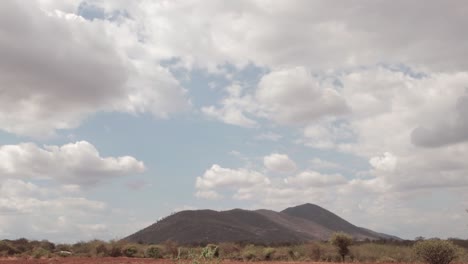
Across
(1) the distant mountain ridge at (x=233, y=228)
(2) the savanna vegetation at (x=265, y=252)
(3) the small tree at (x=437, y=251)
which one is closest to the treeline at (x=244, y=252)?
(2) the savanna vegetation at (x=265, y=252)

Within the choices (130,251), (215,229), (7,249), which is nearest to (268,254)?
(130,251)

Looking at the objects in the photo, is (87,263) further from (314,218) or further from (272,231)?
(314,218)

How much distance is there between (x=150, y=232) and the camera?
13350 cm

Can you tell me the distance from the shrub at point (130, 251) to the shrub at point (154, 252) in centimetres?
117

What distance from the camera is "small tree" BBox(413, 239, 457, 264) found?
28922mm

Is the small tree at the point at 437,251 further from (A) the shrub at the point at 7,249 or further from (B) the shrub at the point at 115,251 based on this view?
(A) the shrub at the point at 7,249

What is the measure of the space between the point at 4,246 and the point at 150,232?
282 ft

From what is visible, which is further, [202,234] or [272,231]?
[272,231]

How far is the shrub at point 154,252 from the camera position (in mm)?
46100

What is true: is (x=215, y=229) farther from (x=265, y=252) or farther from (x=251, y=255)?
(x=251, y=255)

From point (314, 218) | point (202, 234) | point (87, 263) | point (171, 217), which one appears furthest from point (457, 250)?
point (314, 218)

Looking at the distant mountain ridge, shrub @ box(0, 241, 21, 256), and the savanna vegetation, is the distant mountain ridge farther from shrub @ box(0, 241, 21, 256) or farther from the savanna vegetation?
shrub @ box(0, 241, 21, 256)

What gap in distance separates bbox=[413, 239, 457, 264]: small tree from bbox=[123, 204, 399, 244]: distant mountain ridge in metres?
77.3

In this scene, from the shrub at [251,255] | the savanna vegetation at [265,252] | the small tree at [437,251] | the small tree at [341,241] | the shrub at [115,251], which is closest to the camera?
the small tree at [437,251]
